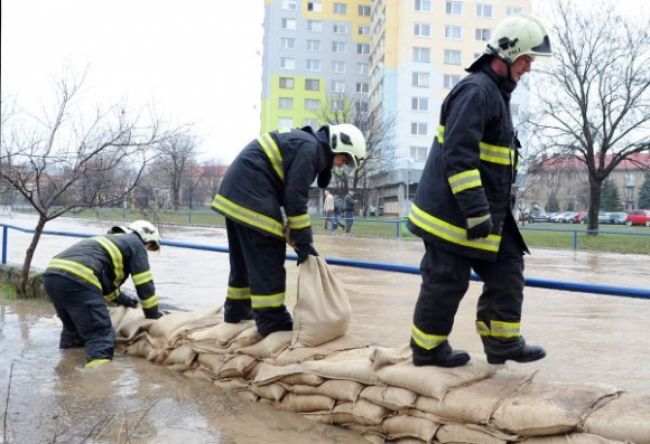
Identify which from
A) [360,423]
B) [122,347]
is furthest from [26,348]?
[360,423]

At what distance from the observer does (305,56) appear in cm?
6316

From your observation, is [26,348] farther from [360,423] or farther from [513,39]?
[513,39]

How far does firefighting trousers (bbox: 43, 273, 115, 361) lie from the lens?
4.61 m

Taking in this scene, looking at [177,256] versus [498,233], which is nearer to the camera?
[498,233]

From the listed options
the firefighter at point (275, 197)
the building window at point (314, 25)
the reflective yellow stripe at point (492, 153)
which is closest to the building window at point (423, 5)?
the building window at point (314, 25)

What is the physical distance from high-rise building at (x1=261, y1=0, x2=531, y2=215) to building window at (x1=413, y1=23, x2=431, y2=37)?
79mm

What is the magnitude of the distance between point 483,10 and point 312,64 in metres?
17.2

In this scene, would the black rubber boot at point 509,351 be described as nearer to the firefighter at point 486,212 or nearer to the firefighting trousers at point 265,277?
the firefighter at point 486,212

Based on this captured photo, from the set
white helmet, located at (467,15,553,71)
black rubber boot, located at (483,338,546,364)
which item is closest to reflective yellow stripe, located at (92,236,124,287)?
black rubber boot, located at (483,338,546,364)

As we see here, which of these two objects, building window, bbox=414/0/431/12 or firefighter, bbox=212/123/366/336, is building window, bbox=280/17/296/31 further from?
firefighter, bbox=212/123/366/336

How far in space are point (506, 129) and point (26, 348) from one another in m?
3.85

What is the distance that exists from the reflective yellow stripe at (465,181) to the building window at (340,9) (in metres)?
65.0

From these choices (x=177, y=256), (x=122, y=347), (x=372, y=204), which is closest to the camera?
(x=122, y=347)

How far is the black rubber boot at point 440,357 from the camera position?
310 centimetres
